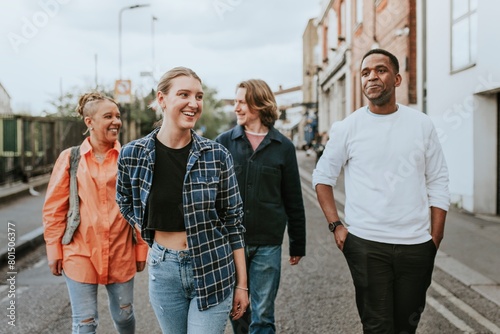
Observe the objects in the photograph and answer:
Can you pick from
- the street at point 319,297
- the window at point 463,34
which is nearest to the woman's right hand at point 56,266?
the street at point 319,297

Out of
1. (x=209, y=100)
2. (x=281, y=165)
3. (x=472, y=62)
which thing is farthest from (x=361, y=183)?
(x=209, y=100)

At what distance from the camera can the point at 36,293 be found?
18.9ft

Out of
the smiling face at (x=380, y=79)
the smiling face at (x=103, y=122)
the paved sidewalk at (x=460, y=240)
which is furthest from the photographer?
the paved sidewalk at (x=460, y=240)

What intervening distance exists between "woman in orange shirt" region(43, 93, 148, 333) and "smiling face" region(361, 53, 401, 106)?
1.57 metres

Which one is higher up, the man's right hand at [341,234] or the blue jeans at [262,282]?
the man's right hand at [341,234]

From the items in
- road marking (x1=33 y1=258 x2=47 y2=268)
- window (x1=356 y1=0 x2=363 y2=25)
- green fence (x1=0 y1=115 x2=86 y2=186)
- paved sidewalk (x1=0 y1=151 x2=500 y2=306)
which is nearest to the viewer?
paved sidewalk (x1=0 y1=151 x2=500 y2=306)

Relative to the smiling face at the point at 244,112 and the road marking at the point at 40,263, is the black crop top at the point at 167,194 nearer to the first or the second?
the smiling face at the point at 244,112

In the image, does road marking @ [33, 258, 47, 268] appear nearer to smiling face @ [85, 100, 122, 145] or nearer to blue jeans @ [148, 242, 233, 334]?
smiling face @ [85, 100, 122, 145]

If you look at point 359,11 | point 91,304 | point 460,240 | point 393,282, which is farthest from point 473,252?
point 359,11

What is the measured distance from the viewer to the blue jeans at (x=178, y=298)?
243 cm

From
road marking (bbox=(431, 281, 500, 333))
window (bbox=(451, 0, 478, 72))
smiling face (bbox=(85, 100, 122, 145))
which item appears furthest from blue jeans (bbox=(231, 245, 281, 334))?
window (bbox=(451, 0, 478, 72))

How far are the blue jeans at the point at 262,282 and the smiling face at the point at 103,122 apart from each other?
113 centimetres

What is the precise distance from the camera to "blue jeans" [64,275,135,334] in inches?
122

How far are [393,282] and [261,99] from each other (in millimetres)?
1415
